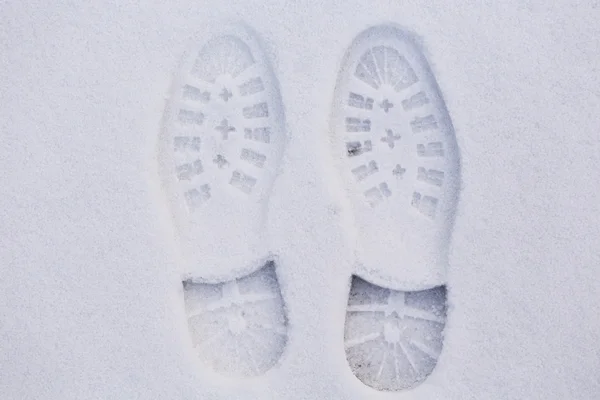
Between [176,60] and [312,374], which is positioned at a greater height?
[176,60]

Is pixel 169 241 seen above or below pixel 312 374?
above

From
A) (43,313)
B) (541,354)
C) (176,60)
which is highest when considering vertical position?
(176,60)

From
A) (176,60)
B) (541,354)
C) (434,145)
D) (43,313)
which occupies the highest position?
(176,60)

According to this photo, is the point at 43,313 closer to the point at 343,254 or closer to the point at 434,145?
the point at 343,254

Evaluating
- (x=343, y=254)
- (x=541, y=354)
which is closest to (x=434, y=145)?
(x=343, y=254)

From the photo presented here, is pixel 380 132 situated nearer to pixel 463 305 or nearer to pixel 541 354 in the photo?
pixel 463 305

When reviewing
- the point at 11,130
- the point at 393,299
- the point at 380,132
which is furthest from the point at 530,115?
the point at 11,130
